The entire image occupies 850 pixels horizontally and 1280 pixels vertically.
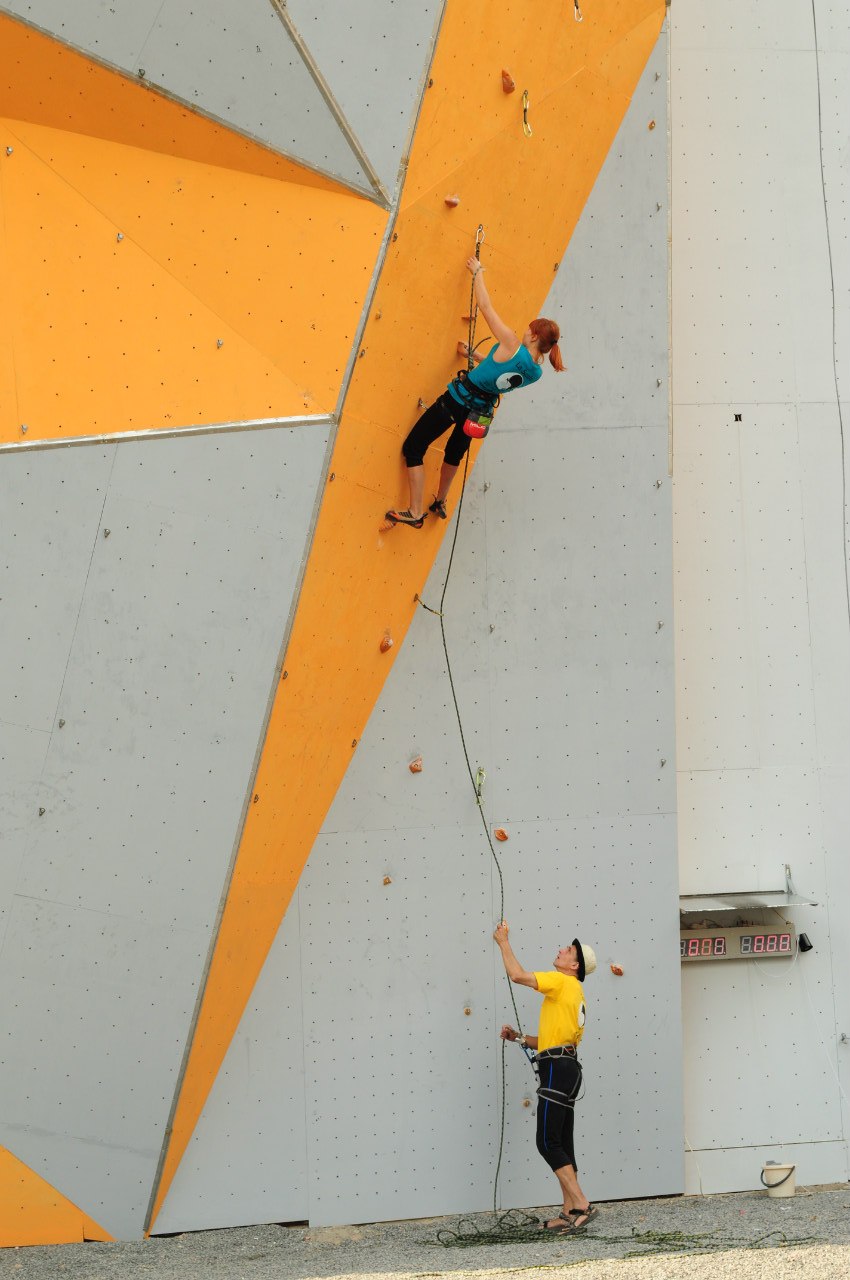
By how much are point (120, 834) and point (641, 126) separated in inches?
147

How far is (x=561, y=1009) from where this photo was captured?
222 inches

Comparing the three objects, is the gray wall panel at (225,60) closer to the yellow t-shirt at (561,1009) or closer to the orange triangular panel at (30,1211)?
the yellow t-shirt at (561,1009)

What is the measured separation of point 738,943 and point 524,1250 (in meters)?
1.95

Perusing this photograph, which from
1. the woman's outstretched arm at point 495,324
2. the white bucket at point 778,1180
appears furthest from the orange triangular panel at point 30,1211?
the woman's outstretched arm at point 495,324

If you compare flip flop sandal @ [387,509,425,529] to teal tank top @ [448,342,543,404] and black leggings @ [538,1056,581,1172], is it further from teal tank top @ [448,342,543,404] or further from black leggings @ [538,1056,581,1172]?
black leggings @ [538,1056,581,1172]

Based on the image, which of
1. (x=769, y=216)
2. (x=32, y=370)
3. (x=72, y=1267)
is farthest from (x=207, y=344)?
(x=72, y=1267)

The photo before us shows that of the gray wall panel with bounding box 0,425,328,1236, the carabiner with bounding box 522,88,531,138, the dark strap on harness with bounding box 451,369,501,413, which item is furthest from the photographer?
the carabiner with bounding box 522,88,531,138

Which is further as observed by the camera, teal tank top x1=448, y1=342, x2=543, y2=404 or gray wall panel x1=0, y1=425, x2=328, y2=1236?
teal tank top x1=448, y1=342, x2=543, y2=404

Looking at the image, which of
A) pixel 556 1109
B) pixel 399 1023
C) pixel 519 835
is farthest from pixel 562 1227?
pixel 519 835

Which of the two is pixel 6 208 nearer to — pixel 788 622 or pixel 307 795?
pixel 307 795

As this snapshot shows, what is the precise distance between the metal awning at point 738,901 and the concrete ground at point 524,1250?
129 cm

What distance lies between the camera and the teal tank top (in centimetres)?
532

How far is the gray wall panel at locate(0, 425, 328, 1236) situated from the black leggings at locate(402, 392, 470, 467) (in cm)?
42

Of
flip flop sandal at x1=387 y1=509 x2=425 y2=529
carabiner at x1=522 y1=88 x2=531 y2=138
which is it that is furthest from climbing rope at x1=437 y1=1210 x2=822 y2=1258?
carabiner at x1=522 y1=88 x2=531 y2=138
